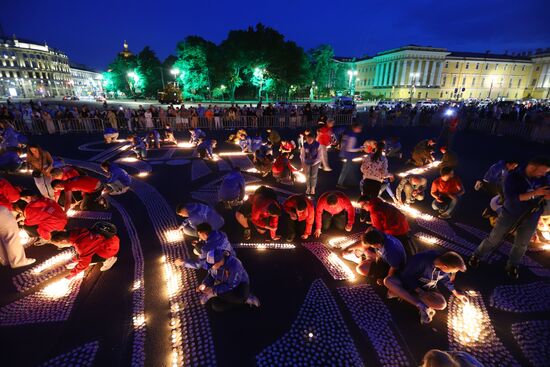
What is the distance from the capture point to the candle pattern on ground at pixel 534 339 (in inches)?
128

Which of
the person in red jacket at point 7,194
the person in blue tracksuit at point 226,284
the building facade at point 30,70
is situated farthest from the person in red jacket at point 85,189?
the building facade at point 30,70

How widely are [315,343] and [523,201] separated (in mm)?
3722

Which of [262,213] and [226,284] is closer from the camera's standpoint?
[226,284]

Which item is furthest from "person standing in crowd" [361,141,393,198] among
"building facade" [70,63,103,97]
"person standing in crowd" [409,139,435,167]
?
"building facade" [70,63,103,97]

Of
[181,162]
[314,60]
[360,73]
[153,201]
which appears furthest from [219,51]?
[360,73]

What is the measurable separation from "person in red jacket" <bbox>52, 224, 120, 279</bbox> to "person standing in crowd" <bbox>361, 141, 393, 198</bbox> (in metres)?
5.59

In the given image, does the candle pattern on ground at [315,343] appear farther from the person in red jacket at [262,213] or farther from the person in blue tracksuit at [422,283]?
the person in red jacket at [262,213]

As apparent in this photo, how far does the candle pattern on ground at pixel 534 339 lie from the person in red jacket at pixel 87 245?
20.5 ft

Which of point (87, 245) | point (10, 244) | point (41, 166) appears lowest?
point (10, 244)

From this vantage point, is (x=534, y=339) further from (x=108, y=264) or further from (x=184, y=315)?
(x=108, y=264)

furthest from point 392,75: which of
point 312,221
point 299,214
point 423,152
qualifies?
point 299,214

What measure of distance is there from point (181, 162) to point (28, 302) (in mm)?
7997

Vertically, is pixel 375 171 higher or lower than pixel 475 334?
higher

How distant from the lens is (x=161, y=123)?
20062 mm
